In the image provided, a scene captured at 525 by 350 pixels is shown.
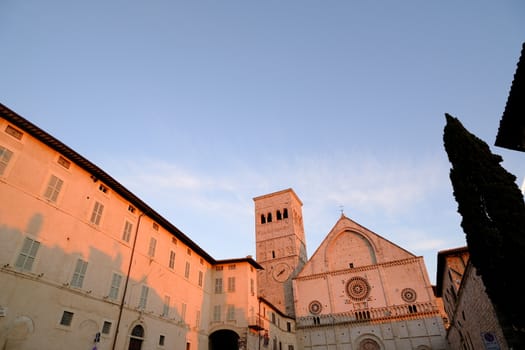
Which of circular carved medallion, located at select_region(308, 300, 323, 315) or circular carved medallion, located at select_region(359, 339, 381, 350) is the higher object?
circular carved medallion, located at select_region(308, 300, 323, 315)

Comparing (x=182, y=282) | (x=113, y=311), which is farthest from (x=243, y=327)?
(x=113, y=311)

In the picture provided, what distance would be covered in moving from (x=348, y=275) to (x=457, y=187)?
27.5 m

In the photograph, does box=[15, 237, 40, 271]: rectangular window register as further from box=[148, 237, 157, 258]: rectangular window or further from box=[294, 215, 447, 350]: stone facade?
box=[294, 215, 447, 350]: stone facade

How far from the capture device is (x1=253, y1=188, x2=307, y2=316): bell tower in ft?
141

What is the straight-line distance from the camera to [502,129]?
10.7 meters

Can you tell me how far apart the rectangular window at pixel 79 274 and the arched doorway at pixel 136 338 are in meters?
4.45

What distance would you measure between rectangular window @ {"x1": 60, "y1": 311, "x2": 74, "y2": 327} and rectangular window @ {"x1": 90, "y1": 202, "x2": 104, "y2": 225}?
4.49 meters

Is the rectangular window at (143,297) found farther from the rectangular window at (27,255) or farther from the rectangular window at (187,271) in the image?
the rectangular window at (27,255)

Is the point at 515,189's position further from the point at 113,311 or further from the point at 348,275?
the point at 348,275

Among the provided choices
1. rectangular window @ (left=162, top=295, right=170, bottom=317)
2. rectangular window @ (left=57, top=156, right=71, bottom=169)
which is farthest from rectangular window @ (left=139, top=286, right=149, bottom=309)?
rectangular window @ (left=57, top=156, right=71, bottom=169)

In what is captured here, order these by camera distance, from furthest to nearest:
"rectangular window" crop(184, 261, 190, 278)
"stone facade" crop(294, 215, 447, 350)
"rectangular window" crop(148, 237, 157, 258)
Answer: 1. "stone facade" crop(294, 215, 447, 350)
2. "rectangular window" crop(184, 261, 190, 278)
3. "rectangular window" crop(148, 237, 157, 258)

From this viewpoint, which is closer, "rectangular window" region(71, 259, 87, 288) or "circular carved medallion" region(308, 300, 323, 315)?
"rectangular window" region(71, 259, 87, 288)

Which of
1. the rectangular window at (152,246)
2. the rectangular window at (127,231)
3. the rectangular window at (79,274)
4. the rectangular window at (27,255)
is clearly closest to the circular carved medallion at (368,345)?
the rectangular window at (152,246)

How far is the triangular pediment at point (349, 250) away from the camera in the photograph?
38281 millimetres
